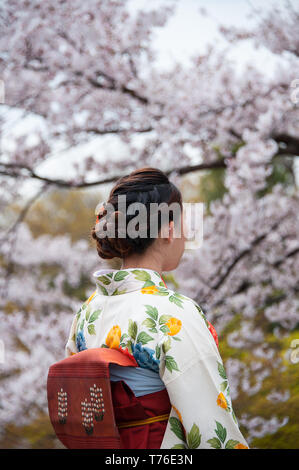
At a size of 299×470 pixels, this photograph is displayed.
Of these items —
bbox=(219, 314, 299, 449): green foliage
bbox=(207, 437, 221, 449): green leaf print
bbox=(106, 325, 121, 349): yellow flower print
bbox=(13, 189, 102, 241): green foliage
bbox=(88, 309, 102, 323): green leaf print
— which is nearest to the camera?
bbox=(207, 437, 221, 449): green leaf print

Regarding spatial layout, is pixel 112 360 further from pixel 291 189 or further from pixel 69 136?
pixel 291 189

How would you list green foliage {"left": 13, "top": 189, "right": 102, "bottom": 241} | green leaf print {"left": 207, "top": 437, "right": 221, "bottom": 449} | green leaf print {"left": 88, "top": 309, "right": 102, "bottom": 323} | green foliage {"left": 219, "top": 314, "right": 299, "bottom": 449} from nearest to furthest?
green leaf print {"left": 207, "top": 437, "right": 221, "bottom": 449}
green leaf print {"left": 88, "top": 309, "right": 102, "bottom": 323}
green foliage {"left": 219, "top": 314, "right": 299, "bottom": 449}
green foliage {"left": 13, "top": 189, "right": 102, "bottom": 241}

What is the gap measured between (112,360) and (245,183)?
201 centimetres

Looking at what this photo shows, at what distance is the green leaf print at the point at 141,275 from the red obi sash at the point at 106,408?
7.6 inches

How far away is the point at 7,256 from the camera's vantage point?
142 inches

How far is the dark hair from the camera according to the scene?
1.10 metres

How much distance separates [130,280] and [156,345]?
0.65 ft

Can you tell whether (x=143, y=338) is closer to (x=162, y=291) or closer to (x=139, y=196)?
(x=162, y=291)

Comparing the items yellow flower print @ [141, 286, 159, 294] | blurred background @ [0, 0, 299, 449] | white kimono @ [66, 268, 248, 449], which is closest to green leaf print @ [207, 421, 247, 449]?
white kimono @ [66, 268, 248, 449]

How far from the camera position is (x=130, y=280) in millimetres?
1087

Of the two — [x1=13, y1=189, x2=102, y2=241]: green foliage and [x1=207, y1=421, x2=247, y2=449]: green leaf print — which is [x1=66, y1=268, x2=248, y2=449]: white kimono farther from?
[x1=13, y1=189, x2=102, y2=241]: green foliage

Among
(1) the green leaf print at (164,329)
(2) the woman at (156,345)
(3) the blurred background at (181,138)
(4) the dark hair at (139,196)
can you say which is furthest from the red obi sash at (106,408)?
(3) the blurred background at (181,138)

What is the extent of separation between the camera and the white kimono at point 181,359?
92cm
